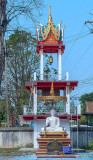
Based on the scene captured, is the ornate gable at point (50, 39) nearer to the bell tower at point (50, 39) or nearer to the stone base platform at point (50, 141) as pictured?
the bell tower at point (50, 39)

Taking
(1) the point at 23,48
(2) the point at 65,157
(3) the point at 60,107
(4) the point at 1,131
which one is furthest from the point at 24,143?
(1) the point at 23,48

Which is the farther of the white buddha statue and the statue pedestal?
the white buddha statue

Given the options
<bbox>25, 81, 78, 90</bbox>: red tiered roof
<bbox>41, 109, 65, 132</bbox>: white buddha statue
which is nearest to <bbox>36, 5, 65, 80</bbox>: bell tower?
<bbox>25, 81, 78, 90</bbox>: red tiered roof

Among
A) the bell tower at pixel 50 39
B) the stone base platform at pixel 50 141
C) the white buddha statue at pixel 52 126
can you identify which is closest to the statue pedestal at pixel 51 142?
the stone base platform at pixel 50 141

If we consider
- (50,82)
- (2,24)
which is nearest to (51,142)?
(50,82)

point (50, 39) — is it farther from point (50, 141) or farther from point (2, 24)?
point (50, 141)

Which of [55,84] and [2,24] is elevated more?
[2,24]

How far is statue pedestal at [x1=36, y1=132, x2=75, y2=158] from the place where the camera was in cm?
2331

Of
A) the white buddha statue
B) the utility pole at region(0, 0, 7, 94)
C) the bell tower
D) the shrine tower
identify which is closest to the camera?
the white buddha statue

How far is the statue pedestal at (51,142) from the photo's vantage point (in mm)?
23312

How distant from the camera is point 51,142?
23.5 metres

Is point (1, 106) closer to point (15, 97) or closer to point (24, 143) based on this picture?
point (15, 97)

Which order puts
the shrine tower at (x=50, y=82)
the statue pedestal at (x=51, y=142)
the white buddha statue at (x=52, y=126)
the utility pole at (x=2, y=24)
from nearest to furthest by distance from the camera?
the statue pedestal at (x=51, y=142), the white buddha statue at (x=52, y=126), the utility pole at (x=2, y=24), the shrine tower at (x=50, y=82)

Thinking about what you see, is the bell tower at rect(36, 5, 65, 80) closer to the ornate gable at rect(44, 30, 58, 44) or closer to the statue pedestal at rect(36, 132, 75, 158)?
the ornate gable at rect(44, 30, 58, 44)
